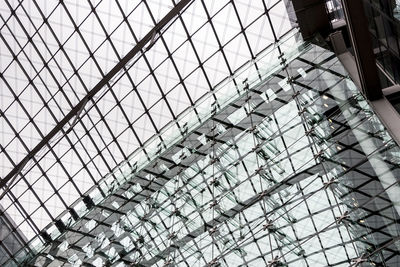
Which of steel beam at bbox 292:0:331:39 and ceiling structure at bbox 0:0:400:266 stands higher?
steel beam at bbox 292:0:331:39

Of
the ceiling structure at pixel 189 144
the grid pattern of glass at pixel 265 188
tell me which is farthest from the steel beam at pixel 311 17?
the ceiling structure at pixel 189 144

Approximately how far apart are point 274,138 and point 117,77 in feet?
47.4

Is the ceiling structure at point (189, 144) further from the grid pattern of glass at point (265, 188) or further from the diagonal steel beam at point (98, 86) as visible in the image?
the diagonal steel beam at point (98, 86)

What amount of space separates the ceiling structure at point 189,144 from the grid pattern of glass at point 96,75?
0.27 ft

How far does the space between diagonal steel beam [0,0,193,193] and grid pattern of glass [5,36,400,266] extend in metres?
4.93

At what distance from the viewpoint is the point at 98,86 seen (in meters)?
36.0

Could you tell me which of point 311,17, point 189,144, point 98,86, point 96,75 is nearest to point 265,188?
point 189,144

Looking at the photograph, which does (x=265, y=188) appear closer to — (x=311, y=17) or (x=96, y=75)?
(x=311, y=17)

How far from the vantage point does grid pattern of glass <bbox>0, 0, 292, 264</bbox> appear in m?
33.2

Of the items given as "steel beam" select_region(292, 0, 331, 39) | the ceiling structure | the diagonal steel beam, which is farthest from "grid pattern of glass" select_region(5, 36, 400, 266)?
the diagonal steel beam

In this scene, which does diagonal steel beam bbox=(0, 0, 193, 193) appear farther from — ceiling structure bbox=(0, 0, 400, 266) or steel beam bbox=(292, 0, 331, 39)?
steel beam bbox=(292, 0, 331, 39)

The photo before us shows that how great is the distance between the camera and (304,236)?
807 inches

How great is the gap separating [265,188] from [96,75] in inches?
657

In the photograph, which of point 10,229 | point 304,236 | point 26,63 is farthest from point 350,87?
point 10,229
